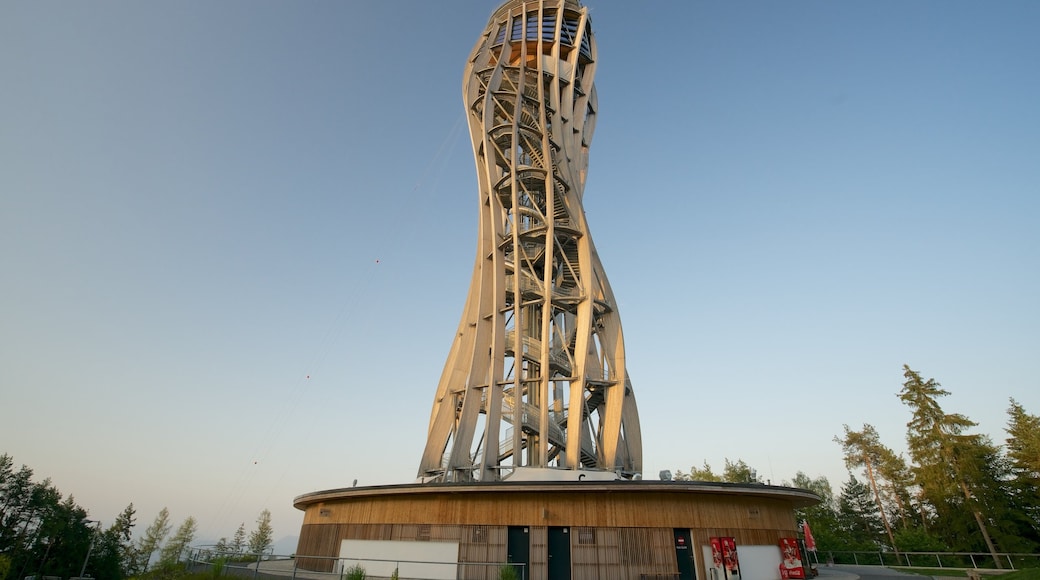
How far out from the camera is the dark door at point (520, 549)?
40.7 ft

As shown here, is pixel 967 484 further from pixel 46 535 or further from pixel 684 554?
pixel 46 535

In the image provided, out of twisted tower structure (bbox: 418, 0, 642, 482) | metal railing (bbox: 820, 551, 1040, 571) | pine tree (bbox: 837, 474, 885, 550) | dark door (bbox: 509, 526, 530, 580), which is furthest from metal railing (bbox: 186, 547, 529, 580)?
pine tree (bbox: 837, 474, 885, 550)

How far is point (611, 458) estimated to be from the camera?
55.1ft

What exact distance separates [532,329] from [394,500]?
10.2 meters

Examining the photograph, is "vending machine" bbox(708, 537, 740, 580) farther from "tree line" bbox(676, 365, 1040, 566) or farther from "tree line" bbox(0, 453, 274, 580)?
"tree line" bbox(0, 453, 274, 580)

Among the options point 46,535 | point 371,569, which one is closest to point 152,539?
point 46,535

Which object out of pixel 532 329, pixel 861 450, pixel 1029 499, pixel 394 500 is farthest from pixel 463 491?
pixel 861 450

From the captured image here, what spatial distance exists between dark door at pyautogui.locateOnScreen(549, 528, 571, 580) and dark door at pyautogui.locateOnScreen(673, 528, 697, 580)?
2732 millimetres

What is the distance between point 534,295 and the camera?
2219 cm

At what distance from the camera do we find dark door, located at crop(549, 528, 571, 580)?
488 inches

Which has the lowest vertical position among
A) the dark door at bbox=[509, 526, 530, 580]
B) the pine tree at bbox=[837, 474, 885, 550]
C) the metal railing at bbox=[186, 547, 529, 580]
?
the metal railing at bbox=[186, 547, 529, 580]

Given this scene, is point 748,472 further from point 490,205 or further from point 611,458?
point 490,205

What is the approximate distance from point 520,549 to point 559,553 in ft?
3.28

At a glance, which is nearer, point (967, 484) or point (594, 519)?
point (594, 519)
